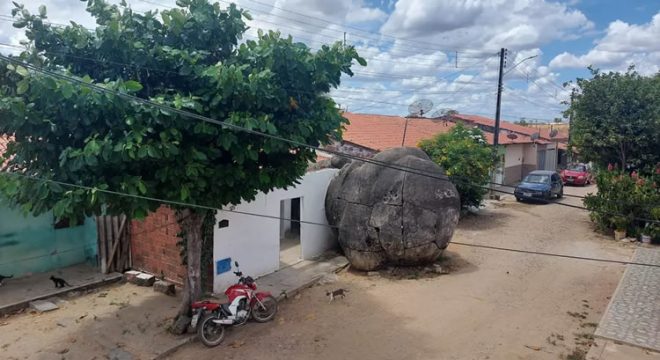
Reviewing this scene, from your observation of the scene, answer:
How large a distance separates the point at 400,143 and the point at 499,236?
687cm

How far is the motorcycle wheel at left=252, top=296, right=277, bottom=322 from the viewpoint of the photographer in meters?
8.69

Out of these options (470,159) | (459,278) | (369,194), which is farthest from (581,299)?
(470,159)

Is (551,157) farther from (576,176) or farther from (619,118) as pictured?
(619,118)

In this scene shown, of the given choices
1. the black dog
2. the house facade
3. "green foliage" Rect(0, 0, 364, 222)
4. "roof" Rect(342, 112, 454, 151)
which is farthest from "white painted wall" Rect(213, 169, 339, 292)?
"roof" Rect(342, 112, 454, 151)

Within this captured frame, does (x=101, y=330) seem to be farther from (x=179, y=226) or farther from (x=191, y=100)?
(x=191, y=100)

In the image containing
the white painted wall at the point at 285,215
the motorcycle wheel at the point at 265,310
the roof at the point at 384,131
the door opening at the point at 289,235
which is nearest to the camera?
the motorcycle wheel at the point at 265,310

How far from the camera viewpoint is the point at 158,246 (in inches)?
413

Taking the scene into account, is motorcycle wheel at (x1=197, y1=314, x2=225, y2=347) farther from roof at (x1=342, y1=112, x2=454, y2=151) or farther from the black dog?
roof at (x1=342, y1=112, x2=454, y2=151)

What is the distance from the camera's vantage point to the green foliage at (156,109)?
19.4 ft

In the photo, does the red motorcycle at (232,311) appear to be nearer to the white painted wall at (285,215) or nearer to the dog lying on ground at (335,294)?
the dog lying on ground at (335,294)

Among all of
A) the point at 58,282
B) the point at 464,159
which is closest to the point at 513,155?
the point at 464,159

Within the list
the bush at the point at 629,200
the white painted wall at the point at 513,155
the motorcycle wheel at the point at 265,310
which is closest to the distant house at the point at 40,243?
the motorcycle wheel at the point at 265,310

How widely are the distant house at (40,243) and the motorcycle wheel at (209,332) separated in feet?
13.9

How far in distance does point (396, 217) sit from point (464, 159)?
6545 mm
